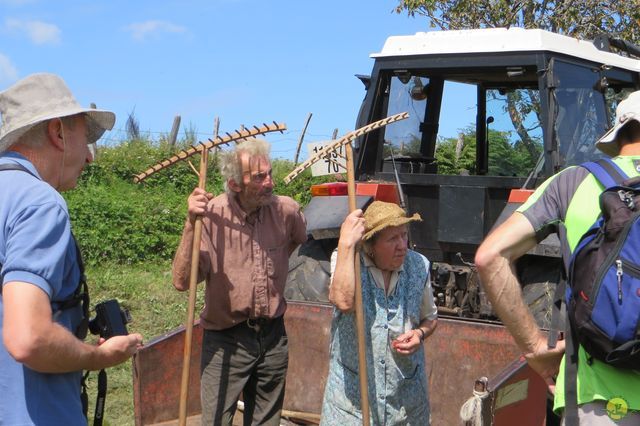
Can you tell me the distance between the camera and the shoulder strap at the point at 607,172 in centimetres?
235

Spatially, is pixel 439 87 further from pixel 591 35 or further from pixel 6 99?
pixel 591 35

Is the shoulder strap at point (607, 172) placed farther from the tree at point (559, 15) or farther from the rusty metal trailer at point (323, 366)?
the tree at point (559, 15)

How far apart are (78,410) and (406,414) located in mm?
1493

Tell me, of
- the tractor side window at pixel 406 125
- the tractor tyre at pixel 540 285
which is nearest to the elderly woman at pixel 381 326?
the tractor tyre at pixel 540 285

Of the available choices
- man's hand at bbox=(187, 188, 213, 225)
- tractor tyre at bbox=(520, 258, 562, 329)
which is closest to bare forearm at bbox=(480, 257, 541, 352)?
man's hand at bbox=(187, 188, 213, 225)

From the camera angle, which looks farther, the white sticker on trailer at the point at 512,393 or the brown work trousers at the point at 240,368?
the brown work trousers at the point at 240,368

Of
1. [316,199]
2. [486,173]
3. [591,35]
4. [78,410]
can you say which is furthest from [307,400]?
[591,35]

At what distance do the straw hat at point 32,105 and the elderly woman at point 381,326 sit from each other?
1284 millimetres

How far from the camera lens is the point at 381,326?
11.3 feet

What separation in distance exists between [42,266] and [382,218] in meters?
1.65

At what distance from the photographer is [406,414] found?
345cm

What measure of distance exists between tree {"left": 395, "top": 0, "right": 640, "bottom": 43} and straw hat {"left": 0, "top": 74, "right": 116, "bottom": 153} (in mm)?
9241

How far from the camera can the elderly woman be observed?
11.2 feet

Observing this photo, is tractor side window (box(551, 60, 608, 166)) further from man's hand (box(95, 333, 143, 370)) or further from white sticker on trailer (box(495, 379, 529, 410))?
man's hand (box(95, 333, 143, 370))
